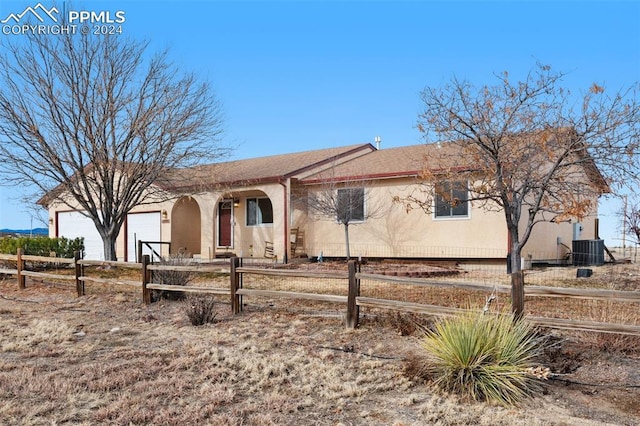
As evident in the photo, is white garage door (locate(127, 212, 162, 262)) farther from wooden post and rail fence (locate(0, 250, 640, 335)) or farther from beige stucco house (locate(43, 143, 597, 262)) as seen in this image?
wooden post and rail fence (locate(0, 250, 640, 335))

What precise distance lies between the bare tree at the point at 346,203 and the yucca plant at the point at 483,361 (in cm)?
1239

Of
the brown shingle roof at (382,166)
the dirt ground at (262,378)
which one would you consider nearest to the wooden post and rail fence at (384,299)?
the dirt ground at (262,378)

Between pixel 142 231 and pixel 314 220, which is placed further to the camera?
pixel 142 231

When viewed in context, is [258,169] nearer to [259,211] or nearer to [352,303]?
[259,211]

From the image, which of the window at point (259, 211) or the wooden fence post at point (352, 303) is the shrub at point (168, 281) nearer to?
the wooden fence post at point (352, 303)

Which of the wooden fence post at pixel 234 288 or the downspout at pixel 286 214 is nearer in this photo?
the wooden fence post at pixel 234 288

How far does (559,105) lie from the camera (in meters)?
11.2

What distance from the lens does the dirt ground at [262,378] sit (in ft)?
14.3

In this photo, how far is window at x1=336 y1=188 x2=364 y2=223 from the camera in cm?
1762

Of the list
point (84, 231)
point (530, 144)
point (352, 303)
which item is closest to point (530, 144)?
point (530, 144)

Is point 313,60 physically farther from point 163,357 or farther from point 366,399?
point 366,399

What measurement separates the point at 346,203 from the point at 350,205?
0.16 metres

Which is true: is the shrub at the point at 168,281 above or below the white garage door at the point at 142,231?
below

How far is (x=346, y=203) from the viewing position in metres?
17.7
